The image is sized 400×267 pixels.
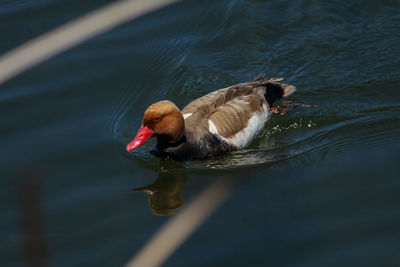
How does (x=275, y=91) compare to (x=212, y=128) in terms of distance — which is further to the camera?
(x=275, y=91)

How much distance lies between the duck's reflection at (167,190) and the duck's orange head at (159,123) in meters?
0.48

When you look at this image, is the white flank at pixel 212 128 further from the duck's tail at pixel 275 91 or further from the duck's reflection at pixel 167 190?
the duck's tail at pixel 275 91

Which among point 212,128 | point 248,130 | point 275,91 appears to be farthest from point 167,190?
point 275,91

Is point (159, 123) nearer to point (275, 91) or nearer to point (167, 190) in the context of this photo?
point (167, 190)

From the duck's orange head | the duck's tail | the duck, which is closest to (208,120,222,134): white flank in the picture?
the duck

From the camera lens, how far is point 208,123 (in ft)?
24.1

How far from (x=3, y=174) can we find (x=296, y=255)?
3880 millimetres

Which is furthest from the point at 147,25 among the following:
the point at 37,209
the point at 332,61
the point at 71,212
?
the point at 37,209

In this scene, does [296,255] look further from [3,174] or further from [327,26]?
[327,26]

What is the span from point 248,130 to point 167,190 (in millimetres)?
1678

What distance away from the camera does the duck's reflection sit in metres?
6.09

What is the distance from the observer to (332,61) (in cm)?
895

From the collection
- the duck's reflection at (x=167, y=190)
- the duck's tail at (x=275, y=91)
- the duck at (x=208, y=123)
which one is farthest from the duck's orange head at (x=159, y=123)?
the duck's tail at (x=275, y=91)

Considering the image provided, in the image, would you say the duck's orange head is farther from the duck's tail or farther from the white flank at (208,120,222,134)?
the duck's tail
